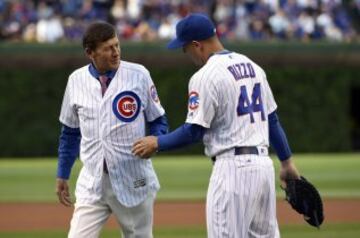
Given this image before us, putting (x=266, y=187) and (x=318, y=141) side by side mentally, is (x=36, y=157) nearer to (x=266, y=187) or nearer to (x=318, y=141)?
(x=318, y=141)

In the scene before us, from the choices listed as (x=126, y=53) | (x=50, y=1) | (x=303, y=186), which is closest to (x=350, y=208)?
(x=303, y=186)

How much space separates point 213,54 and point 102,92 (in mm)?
976

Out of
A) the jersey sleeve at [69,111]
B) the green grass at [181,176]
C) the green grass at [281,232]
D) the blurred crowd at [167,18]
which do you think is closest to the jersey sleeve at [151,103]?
the jersey sleeve at [69,111]

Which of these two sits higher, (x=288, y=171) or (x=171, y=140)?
(x=171, y=140)

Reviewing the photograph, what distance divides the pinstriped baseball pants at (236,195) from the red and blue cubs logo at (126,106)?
0.88m

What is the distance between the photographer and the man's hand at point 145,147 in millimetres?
6129

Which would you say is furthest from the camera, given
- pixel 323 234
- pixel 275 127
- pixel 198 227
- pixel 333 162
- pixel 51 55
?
pixel 51 55

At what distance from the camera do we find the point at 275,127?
6430mm

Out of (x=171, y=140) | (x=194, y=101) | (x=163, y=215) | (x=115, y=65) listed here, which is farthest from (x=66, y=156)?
(x=163, y=215)

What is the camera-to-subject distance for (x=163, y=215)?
41.6 ft

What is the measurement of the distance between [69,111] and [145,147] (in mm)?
897

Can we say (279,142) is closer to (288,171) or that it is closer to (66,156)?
(288,171)

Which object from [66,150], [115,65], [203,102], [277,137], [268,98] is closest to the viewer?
[203,102]

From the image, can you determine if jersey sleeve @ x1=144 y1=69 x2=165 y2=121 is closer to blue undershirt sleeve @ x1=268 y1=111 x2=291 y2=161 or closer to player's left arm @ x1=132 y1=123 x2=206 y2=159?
player's left arm @ x1=132 y1=123 x2=206 y2=159
